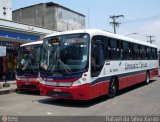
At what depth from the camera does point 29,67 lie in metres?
14.7

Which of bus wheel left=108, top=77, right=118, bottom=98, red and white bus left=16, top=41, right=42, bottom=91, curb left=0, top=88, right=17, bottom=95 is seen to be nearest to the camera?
bus wheel left=108, top=77, right=118, bottom=98

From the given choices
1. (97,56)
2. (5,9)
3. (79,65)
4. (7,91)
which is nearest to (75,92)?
(79,65)

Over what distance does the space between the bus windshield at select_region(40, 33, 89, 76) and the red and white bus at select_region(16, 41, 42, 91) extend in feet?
10.2

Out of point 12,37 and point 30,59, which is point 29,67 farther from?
point 12,37

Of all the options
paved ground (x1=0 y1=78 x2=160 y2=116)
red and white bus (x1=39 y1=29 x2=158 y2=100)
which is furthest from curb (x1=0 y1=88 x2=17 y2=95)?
red and white bus (x1=39 y1=29 x2=158 y2=100)

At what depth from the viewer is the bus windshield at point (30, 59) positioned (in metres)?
14.6

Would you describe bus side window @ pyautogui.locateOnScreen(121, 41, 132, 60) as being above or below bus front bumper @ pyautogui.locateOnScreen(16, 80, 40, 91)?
above

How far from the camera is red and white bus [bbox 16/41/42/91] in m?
14.3

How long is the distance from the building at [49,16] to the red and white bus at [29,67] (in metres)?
25.4

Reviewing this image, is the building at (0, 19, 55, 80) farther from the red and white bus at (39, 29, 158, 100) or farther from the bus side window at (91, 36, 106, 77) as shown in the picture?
the bus side window at (91, 36, 106, 77)

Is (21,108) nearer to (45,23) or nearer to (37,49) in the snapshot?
(37,49)

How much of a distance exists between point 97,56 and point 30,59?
4.83m

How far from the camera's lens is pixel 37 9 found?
139 feet

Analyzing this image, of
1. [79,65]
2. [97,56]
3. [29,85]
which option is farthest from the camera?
[29,85]
